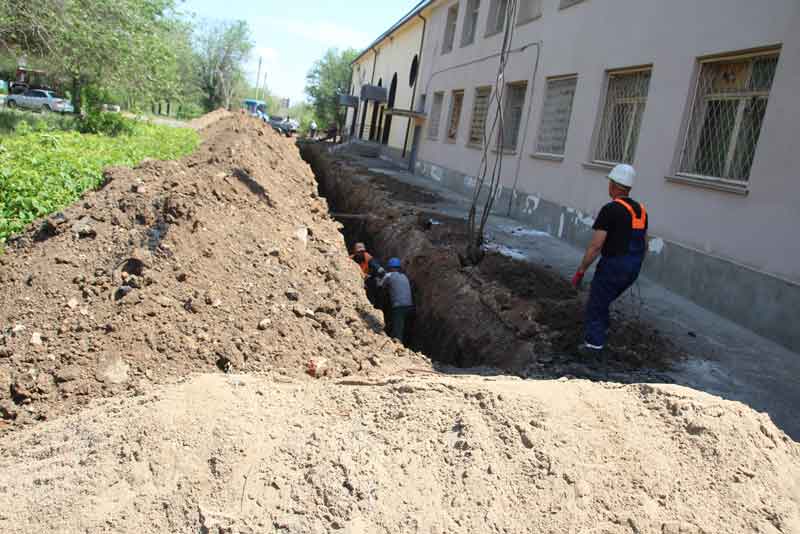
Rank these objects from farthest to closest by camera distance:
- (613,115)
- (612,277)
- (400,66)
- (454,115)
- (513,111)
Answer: (400,66), (454,115), (513,111), (613,115), (612,277)

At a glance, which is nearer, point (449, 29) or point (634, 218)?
point (634, 218)

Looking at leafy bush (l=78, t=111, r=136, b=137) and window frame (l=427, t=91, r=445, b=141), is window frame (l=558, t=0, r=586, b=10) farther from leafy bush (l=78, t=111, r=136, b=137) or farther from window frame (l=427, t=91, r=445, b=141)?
leafy bush (l=78, t=111, r=136, b=137)

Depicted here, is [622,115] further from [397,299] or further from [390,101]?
[390,101]

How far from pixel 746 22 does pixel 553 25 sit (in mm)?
6282

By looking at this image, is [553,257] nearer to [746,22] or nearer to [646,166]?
[646,166]

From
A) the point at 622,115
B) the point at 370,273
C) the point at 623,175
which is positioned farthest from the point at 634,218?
the point at 622,115

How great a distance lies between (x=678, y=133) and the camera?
328 inches

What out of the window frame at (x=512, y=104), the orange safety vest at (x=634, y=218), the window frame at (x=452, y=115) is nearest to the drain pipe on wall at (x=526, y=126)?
the window frame at (x=512, y=104)

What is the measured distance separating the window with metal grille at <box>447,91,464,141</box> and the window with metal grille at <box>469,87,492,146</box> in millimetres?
1899

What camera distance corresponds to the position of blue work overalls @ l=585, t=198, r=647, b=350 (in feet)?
16.9

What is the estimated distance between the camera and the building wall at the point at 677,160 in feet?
21.1

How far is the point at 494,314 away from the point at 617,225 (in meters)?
2.19

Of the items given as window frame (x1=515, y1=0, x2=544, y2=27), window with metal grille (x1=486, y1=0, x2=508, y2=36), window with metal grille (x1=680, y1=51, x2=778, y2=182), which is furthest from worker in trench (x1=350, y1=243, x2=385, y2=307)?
window with metal grille (x1=486, y1=0, x2=508, y2=36)

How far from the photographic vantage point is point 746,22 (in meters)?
7.29
